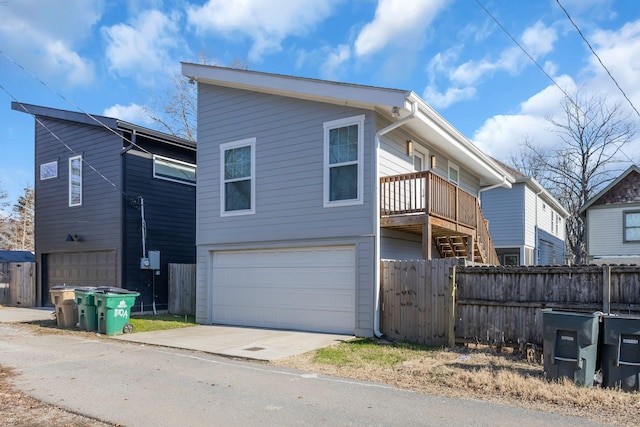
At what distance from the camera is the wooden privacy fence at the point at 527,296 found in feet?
23.7

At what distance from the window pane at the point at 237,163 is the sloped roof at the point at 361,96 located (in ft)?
5.28

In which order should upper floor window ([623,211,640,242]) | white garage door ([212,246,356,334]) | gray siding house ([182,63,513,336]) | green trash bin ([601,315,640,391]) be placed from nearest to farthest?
green trash bin ([601,315,640,391]), gray siding house ([182,63,513,336]), white garage door ([212,246,356,334]), upper floor window ([623,211,640,242])

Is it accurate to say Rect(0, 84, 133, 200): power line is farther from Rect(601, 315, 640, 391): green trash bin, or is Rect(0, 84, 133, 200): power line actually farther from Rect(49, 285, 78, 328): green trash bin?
Rect(601, 315, 640, 391): green trash bin

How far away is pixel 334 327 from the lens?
10.6 m

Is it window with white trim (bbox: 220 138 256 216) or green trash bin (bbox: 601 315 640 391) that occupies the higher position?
window with white trim (bbox: 220 138 256 216)

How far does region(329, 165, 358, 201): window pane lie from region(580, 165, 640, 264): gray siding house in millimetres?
16603

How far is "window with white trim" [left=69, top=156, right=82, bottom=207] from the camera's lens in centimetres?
1622

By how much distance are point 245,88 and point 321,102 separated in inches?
95.3

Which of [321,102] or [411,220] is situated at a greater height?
[321,102]

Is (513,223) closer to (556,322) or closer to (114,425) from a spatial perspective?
(556,322)

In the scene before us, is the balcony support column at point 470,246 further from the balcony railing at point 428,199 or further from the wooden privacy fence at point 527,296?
the wooden privacy fence at point 527,296

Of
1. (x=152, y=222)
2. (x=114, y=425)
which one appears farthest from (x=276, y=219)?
(x=114, y=425)

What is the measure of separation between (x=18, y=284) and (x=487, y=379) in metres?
18.0

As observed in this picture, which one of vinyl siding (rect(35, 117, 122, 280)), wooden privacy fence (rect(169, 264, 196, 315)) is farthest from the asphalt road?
vinyl siding (rect(35, 117, 122, 280))
